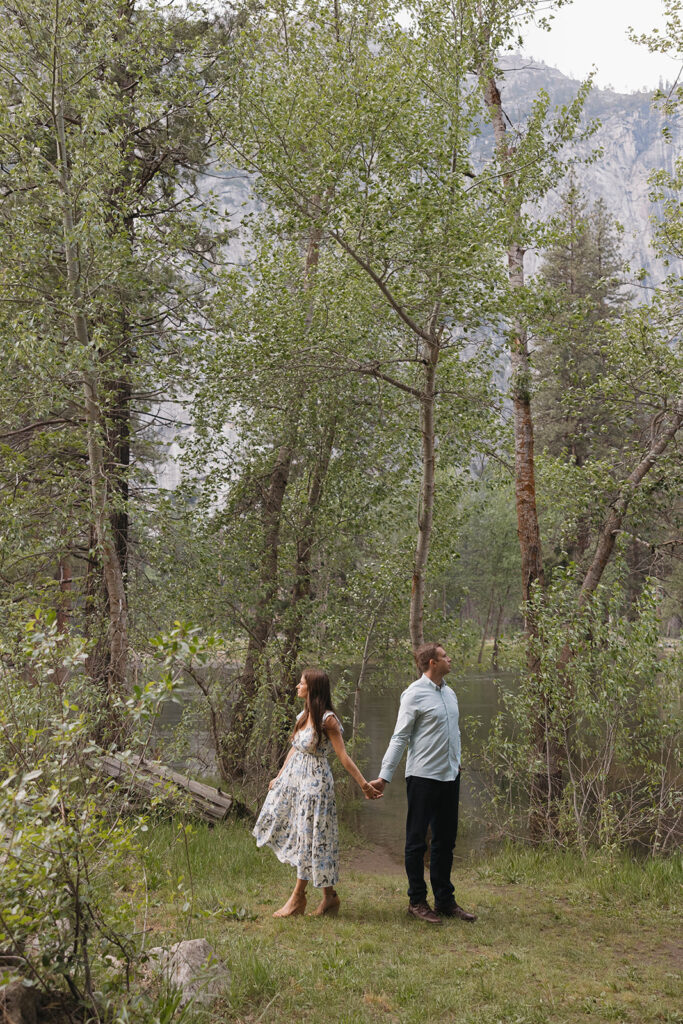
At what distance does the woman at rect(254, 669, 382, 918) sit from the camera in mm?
5473

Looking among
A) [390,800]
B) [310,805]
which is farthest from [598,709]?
[390,800]

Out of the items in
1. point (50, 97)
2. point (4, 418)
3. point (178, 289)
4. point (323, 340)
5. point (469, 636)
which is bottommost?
point (469, 636)

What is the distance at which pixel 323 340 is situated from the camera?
31.4 feet

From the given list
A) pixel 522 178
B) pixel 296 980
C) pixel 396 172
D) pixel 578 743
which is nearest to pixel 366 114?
pixel 396 172

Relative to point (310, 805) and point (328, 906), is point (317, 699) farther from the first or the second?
point (328, 906)

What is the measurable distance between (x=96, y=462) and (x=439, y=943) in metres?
6.06

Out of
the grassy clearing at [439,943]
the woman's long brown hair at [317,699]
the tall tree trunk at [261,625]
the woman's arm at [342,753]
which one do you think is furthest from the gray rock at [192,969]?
the tall tree trunk at [261,625]

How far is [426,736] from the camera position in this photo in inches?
219

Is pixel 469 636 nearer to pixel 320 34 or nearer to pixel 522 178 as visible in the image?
pixel 522 178

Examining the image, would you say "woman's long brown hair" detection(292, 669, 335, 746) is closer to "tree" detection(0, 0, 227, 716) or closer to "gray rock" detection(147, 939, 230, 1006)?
"gray rock" detection(147, 939, 230, 1006)

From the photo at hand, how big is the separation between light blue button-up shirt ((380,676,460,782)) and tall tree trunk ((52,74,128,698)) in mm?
3735

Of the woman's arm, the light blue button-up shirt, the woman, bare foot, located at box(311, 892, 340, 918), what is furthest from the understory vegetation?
the light blue button-up shirt

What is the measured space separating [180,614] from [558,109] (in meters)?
7.41

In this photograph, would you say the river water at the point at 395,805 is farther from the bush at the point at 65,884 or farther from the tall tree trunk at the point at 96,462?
the bush at the point at 65,884
